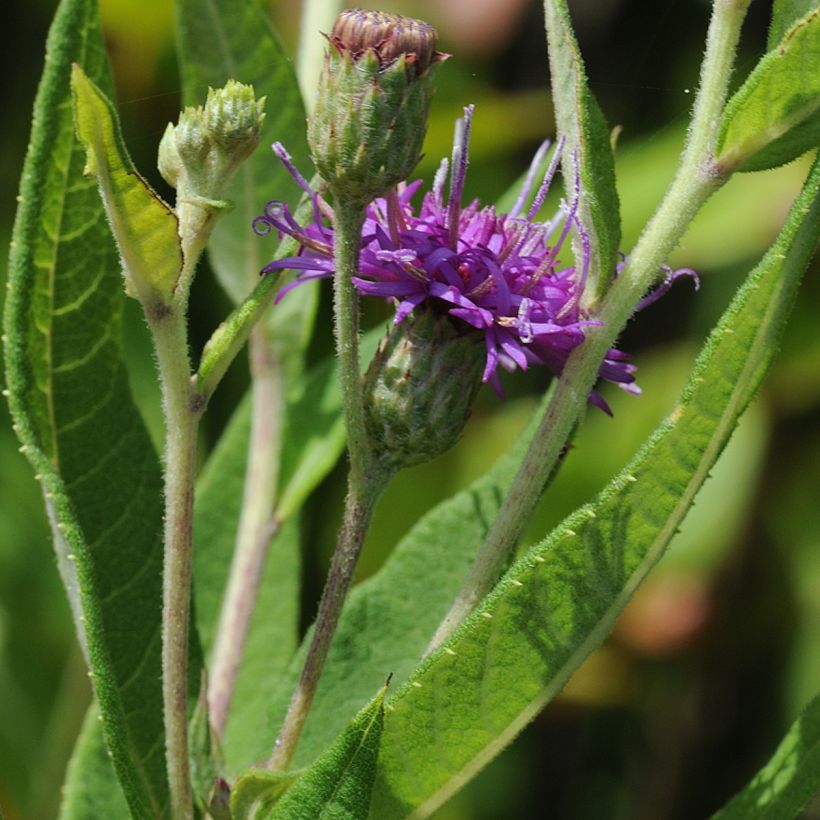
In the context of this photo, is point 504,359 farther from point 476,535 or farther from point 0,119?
point 0,119

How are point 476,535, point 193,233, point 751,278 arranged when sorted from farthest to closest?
1. point 476,535
2. point 193,233
3. point 751,278

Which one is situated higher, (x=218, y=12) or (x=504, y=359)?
(x=218, y=12)

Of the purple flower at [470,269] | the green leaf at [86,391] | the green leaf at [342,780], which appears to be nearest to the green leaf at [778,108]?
the purple flower at [470,269]

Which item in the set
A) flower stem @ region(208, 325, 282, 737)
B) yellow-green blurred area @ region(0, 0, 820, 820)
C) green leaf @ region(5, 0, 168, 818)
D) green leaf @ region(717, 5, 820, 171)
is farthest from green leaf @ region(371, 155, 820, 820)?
yellow-green blurred area @ region(0, 0, 820, 820)

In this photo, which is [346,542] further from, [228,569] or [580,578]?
[228,569]

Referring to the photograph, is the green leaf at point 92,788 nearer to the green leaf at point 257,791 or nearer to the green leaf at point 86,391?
the green leaf at point 86,391

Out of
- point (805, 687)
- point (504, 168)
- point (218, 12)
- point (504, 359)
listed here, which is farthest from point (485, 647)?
point (504, 168)

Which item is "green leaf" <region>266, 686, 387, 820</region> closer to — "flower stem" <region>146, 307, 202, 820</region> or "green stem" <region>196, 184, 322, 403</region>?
"flower stem" <region>146, 307, 202, 820</region>
